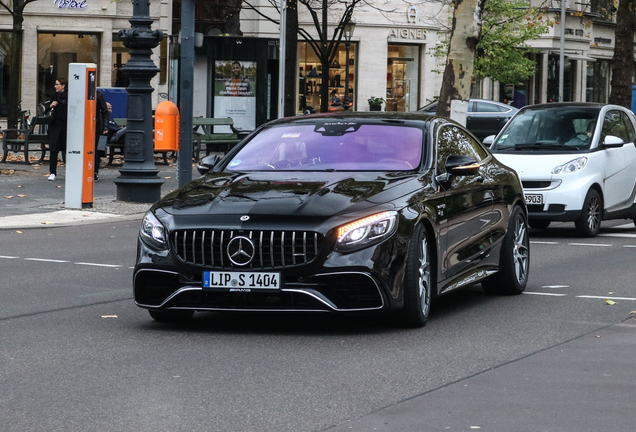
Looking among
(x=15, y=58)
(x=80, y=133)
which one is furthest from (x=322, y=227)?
(x=15, y=58)

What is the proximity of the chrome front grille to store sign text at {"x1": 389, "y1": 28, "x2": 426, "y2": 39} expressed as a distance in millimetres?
41956

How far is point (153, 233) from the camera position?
25.8 ft

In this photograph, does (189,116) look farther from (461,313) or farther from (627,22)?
(627,22)

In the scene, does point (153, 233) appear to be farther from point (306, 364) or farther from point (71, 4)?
point (71, 4)

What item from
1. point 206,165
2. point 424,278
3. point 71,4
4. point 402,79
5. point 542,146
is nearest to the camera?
point 424,278

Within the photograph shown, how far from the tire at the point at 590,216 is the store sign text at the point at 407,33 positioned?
33.9m

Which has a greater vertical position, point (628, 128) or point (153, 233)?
point (628, 128)

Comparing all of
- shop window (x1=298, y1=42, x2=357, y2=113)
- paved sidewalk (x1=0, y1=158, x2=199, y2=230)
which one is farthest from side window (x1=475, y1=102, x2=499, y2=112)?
paved sidewalk (x1=0, y1=158, x2=199, y2=230)

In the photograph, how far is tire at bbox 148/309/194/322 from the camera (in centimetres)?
822

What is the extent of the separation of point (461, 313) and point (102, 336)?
2.74 meters

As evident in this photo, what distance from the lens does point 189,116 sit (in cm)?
1903

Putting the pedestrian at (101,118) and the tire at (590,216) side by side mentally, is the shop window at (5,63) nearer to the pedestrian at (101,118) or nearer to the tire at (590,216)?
the pedestrian at (101,118)

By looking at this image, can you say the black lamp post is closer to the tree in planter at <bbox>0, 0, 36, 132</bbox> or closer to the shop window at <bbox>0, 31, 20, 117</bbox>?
the tree in planter at <bbox>0, 0, 36, 132</bbox>

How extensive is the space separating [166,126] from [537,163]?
8022 millimetres
